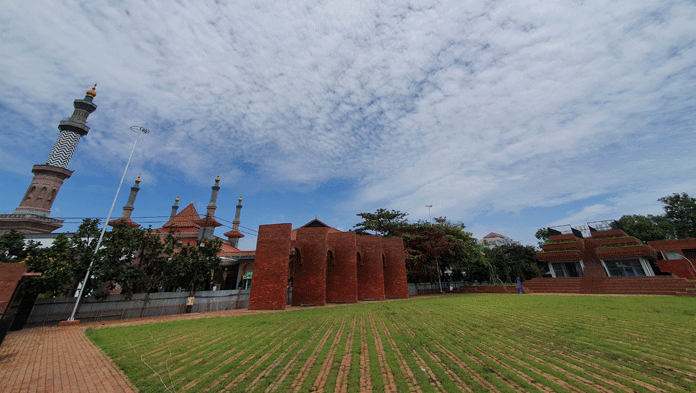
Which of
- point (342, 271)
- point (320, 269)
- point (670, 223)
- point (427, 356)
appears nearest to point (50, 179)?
point (320, 269)

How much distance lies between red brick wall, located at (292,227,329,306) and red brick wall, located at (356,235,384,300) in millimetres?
5345

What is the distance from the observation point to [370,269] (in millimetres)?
23250

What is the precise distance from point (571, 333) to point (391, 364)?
5.68 meters

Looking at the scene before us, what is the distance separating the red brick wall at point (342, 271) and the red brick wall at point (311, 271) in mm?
1883

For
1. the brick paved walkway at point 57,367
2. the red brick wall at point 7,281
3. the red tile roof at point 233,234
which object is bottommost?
the brick paved walkway at point 57,367

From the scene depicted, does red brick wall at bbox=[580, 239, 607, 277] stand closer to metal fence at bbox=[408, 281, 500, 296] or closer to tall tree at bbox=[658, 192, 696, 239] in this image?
metal fence at bbox=[408, 281, 500, 296]

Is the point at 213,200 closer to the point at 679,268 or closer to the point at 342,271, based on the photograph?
the point at 342,271

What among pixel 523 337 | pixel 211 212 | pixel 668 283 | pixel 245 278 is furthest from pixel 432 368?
pixel 211 212

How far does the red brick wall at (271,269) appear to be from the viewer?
1695 cm

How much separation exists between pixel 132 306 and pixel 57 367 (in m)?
9.75

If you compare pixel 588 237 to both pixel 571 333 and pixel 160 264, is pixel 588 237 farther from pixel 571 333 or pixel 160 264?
pixel 160 264

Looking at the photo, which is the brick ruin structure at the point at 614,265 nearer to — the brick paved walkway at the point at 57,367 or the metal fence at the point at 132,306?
the metal fence at the point at 132,306

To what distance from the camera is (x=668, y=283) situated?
19.9 meters

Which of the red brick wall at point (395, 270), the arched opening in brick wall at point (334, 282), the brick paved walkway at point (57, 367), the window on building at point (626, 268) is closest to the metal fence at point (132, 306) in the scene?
the brick paved walkway at point (57, 367)
